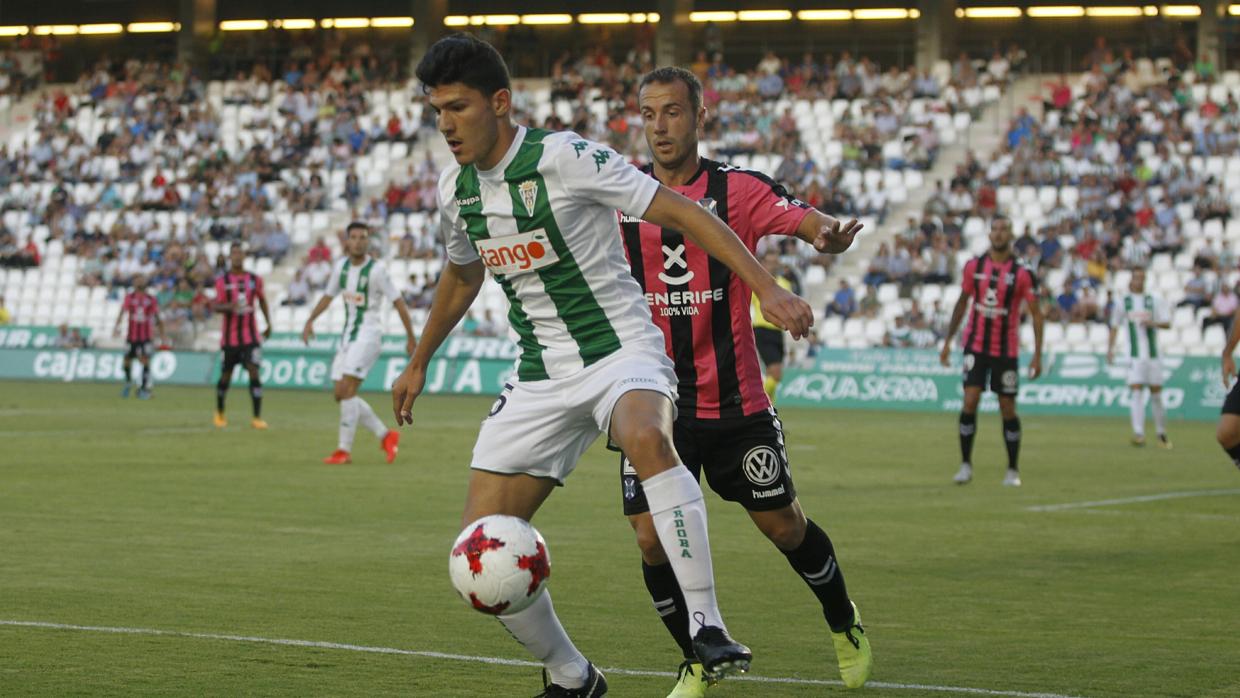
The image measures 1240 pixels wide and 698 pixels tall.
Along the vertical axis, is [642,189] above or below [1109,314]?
above

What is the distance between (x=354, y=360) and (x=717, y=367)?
11042 mm

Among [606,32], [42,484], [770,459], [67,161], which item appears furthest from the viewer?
[606,32]

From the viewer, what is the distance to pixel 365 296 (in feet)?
57.2

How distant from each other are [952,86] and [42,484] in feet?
94.6

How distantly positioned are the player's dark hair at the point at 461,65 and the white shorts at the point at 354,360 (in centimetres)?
1170

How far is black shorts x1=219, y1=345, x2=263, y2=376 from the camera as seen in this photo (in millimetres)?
22344

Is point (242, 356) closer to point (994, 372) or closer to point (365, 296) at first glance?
point (365, 296)

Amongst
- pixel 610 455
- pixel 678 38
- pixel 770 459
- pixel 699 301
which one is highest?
pixel 678 38

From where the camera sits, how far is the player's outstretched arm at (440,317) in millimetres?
6094

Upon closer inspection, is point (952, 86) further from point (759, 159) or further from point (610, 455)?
point (610, 455)

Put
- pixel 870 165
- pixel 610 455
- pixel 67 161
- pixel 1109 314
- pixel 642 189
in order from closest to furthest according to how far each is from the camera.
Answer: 1. pixel 642 189
2. pixel 610 455
3. pixel 1109 314
4. pixel 870 165
5. pixel 67 161

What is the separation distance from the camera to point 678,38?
1772 inches

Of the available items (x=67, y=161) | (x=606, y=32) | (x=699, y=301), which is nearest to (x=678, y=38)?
(x=606, y=32)

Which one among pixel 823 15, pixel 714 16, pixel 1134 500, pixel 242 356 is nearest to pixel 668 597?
pixel 1134 500
